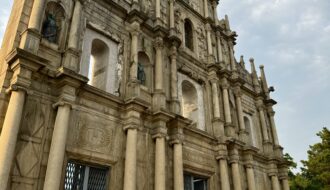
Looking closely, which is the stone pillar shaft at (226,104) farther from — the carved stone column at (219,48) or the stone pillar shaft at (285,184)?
the stone pillar shaft at (285,184)

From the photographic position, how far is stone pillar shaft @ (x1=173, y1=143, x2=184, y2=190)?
30.9 ft

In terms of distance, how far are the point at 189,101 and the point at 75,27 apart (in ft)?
19.5

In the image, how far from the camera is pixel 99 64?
1038 centimetres

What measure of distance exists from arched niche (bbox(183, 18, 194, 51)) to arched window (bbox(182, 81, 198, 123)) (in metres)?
2.09

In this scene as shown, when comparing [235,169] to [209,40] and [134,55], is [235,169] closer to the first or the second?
[134,55]

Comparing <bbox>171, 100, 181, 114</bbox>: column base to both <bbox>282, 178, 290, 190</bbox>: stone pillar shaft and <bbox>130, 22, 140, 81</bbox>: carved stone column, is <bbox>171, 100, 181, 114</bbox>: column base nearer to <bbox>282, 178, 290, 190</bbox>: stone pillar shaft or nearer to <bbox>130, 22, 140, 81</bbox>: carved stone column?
<bbox>130, 22, 140, 81</bbox>: carved stone column

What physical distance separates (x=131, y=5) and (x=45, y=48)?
435 cm

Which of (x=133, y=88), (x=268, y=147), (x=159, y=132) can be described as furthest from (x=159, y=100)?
(x=268, y=147)

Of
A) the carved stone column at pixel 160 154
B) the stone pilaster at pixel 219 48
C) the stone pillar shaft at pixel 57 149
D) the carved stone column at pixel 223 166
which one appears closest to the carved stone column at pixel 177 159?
the carved stone column at pixel 160 154

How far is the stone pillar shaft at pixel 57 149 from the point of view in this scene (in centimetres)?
670

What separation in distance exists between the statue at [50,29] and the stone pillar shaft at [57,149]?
2.18 m

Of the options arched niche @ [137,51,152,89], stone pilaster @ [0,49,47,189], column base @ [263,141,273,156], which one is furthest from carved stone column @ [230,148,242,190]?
stone pilaster @ [0,49,47,189]

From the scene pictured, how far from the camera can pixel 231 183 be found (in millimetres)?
11984

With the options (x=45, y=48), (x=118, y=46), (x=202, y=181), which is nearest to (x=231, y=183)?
(x=202, y=181)
